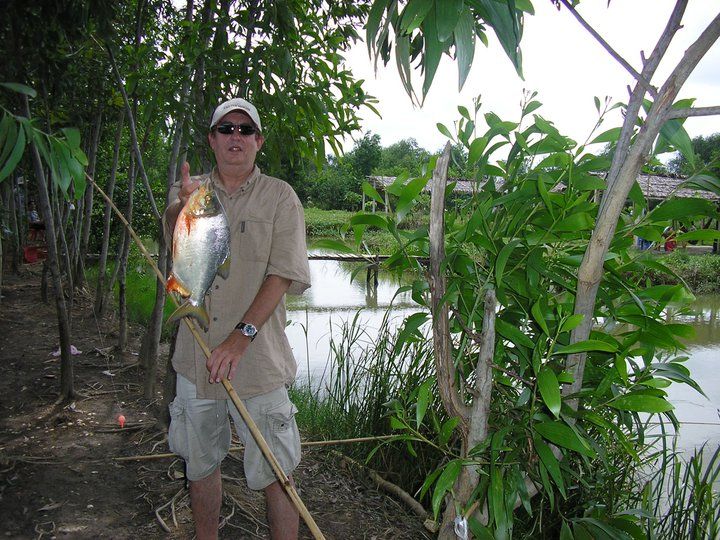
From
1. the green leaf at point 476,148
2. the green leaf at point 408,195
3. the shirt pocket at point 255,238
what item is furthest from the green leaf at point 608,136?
the shirt pocket at point 255,238

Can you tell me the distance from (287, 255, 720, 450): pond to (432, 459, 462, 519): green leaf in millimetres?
713

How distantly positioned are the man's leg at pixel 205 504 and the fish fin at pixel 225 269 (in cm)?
69

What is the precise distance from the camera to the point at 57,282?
297 centimetres

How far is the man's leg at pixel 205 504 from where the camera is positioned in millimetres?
1936

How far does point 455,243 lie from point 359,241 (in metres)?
0.25

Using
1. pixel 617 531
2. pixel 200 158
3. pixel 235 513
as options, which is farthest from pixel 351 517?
pixel 200 158

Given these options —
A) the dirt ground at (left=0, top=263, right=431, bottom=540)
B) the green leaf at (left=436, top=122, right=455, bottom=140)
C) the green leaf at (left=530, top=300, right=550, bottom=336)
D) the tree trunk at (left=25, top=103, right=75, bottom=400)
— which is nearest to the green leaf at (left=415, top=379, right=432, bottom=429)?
the green leaf at (left=530, top=300, right=550, bottom=336)

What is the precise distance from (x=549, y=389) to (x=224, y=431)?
1192 millimetres

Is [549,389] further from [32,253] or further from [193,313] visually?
[32,253]

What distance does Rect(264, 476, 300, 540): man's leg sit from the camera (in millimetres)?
Answer: 1827

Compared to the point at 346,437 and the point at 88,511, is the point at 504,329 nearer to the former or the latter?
the point at 88,511

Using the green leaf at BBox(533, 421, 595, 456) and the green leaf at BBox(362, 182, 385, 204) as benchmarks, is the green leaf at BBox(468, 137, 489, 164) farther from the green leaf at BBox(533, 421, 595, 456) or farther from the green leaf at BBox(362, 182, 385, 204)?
the green leaf at BBox(533, 421, 595, 456)

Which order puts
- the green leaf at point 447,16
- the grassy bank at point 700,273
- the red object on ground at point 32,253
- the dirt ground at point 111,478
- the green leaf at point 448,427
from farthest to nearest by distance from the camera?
1. the grassy bank at point 700,273
2. the red object on ground at point 32,253
3. the dirt ground at point 111,478
4. the green leaf at point 448,427
5. the green leaf at point 447,16

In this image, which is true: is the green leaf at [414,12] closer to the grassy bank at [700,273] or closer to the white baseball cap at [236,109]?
the white baseball cap at [236,109]
